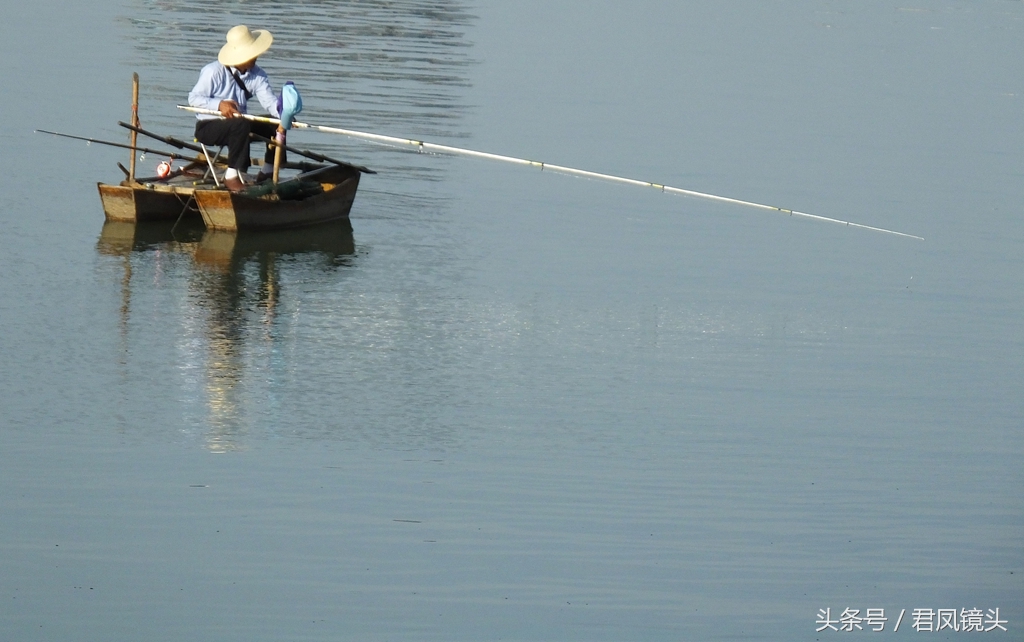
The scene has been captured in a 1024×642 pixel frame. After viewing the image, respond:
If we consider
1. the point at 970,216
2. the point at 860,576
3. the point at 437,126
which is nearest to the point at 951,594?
the point at 860,576

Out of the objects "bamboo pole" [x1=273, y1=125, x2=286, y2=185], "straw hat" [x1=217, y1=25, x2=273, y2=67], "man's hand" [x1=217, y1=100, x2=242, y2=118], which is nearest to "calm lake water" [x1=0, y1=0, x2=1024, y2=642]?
"bamboo pole" [x1=273, y1=125, x2=286, y2=185]

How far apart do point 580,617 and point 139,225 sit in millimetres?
9013

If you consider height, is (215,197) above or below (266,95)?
below

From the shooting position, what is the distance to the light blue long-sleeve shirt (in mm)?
15469

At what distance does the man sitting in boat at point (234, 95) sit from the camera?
15.3m

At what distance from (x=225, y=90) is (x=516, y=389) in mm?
5564

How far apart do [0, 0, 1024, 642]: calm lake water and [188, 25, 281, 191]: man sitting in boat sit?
2.96 feet

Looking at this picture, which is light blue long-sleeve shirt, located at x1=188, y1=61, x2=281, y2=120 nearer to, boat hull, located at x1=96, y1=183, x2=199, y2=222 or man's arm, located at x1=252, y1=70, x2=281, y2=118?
man's arm, located at x1=252, y1=70, x2=281, y2=118

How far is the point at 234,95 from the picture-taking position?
615 inches

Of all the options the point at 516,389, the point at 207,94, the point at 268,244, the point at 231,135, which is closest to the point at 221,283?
the point at 268,244

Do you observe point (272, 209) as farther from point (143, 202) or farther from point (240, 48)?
point (240, 48)

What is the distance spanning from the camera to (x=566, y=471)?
400 inches

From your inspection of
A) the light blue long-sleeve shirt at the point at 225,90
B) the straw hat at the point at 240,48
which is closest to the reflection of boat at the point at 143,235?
the light blue long-sleeve shirt at the point at 225,90

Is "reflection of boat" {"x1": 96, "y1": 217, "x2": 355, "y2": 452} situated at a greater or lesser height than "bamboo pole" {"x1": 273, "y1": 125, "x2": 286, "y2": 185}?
lesser
